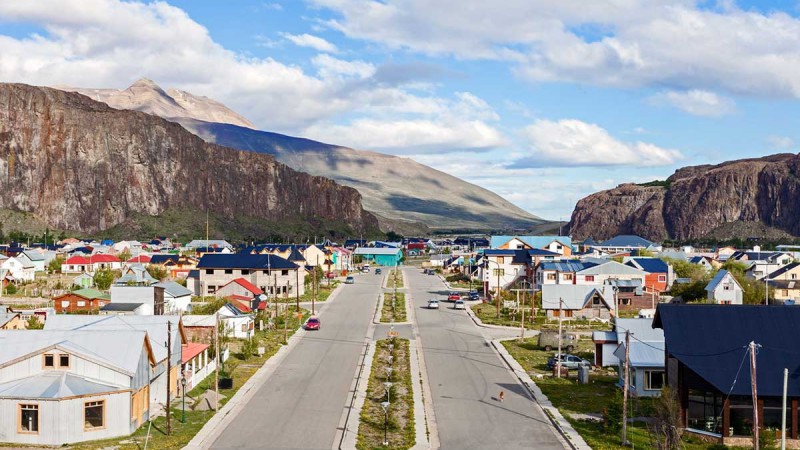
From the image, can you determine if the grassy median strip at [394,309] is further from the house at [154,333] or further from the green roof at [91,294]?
the house at [154,333]

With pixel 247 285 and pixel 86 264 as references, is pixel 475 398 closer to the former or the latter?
pixel 247 285

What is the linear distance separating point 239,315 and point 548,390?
27645 mm

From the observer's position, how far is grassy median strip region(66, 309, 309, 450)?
1361 inches

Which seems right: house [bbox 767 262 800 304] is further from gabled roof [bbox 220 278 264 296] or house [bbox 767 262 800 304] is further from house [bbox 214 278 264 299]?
house [bbox 214 278 264 299]

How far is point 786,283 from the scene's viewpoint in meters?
100

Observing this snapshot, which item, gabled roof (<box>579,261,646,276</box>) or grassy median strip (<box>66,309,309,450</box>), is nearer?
grassy median strip (<box>66,309,309,450</box>)

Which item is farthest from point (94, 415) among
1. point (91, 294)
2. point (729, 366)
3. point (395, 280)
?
point (395, 280)

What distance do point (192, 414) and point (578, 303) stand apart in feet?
171

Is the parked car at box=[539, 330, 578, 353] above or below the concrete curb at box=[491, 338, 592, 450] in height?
above

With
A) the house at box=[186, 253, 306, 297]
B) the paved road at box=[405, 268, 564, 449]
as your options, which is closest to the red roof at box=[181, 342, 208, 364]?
the paved road at box=[405, 268, 564, 449]

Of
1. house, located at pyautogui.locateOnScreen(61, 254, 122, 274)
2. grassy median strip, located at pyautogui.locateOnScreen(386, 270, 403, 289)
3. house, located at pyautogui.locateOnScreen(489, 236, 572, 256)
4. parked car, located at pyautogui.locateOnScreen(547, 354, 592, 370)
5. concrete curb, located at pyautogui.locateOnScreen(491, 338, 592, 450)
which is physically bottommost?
concrete curb, located at pyautogui.locateOnScreen(491, 338, 592, 450)

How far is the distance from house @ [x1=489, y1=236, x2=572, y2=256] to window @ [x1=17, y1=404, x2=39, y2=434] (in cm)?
10373

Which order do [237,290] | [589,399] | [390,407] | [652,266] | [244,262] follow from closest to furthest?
1. [390,407]
2. [589,399]
3. [237,290]
4. [244,262]
5. [652,266]

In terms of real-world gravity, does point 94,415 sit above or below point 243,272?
below
